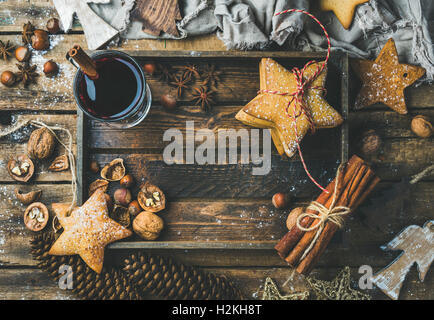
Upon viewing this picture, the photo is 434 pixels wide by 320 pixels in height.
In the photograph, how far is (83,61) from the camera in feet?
3.10

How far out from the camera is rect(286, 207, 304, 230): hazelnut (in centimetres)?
127

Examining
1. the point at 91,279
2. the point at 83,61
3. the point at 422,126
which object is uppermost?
the point at 83,61

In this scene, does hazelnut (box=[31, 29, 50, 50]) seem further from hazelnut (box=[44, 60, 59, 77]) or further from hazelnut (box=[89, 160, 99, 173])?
hazelnut (box=[89, 160, 99, 173])

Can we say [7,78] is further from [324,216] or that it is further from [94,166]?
[324,216]

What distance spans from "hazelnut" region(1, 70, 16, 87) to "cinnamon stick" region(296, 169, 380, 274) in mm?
1275

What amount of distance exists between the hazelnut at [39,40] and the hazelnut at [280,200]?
106 cm

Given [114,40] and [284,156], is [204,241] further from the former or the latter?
[114,40]

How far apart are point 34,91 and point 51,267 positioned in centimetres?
68

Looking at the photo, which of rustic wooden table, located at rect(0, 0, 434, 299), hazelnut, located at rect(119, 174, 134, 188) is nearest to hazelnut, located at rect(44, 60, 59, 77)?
rustic wooden table, located at rect(0, 0, 434, 299)

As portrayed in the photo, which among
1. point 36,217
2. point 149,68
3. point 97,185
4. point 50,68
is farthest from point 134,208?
point 50,68

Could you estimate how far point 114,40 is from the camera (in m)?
1.38

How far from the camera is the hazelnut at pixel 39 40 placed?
4.45 feet

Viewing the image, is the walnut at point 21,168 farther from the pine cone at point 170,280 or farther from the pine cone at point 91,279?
the pine cone at point 170,280

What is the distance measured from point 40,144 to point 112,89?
0.46 metres
